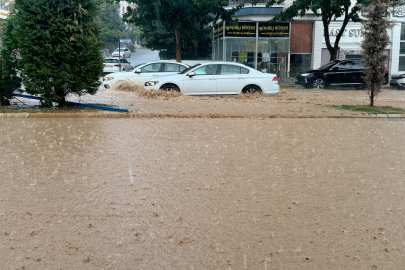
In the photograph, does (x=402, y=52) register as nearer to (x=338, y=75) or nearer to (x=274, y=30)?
(x=274, y=30)

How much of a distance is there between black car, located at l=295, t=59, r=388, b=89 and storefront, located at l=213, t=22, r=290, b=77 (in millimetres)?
6564

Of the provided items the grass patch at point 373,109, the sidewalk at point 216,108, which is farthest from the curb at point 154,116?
the grass patch at point 373,109

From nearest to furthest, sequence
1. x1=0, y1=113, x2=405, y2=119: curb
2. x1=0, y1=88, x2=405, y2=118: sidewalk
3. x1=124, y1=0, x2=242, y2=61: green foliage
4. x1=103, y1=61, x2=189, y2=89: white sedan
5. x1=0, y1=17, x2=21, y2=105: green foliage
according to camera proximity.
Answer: x1=0, y1=113, x2=405, y2=119: curb → x1=0, y1=88, x2=405, y2=118: sidewalk → x1=0, y1=17, x2=21, y2=105: green foliage → x1=103, y1=61, x2=189, y2=89: white sedan → x1=124, y1=0, x2=242, y2=61: green foliage

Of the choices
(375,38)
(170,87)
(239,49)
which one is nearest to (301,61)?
(239,49)

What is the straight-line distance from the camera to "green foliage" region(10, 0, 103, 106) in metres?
13.0

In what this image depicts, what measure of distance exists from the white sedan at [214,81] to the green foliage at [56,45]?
4.74 m

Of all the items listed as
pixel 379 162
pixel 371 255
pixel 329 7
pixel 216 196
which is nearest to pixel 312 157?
pixel 379 162

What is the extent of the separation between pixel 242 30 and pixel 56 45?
2158cm

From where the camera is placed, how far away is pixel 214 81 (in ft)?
59.3

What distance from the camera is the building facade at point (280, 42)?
3341 cm

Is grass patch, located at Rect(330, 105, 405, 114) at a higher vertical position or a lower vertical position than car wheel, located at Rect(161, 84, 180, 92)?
lower

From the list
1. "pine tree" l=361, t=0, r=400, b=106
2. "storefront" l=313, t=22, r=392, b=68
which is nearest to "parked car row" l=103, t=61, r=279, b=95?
"pine tree" l=361, t=0, r=400, b=106

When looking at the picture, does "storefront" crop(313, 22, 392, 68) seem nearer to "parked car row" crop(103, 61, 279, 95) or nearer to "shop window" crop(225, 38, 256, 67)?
"shop window" crop(225, 38, 256, 67)

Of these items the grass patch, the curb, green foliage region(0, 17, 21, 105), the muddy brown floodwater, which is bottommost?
the muddy brown floodwater
